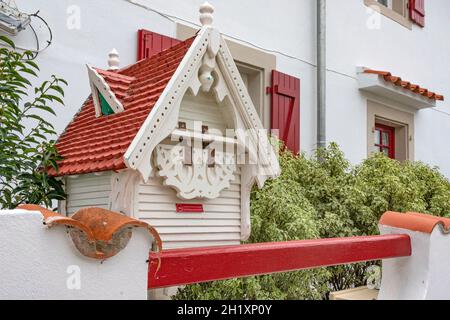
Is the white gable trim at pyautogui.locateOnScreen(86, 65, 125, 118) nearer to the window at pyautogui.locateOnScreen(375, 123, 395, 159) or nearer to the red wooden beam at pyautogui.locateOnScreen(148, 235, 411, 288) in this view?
the red wooden beam at pyautogui.locateOnScreen(148, 235, 411, 288)

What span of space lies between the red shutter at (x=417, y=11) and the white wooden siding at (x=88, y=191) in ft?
22.8

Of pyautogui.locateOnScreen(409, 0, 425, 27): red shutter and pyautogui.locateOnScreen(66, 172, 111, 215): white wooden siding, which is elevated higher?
pyautogui.locateOnScreen(409, 0, 425, 27): red shutter

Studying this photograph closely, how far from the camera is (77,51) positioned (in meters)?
3.90

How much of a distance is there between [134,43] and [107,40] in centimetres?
27

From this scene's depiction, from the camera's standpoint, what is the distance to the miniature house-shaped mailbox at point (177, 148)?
201cm

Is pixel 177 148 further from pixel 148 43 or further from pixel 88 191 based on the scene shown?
pixel 148 43

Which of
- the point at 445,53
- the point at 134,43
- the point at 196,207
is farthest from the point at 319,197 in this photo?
the point at 445,53

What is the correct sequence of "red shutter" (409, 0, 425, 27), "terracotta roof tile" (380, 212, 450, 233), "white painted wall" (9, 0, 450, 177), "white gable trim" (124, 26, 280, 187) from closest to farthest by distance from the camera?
"white gable trim" (124, 26, 280, 187)
"terracotta roof tile" (380, 212, 450, 233)
"white painted wall" (9, 0, 450, 177)
"red shutter" (409, 0, 425, 27)

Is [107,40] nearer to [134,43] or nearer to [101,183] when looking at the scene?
[134,43]

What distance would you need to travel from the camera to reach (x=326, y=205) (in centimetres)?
427

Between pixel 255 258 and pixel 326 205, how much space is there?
8.73ft

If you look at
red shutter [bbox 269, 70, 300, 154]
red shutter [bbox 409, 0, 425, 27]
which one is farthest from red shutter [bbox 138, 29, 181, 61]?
red shutter [bbox 409, 0, 425, 27]

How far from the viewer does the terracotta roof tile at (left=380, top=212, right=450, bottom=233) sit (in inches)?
97.3

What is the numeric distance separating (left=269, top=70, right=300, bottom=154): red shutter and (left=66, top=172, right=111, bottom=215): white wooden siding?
3.25 meters
